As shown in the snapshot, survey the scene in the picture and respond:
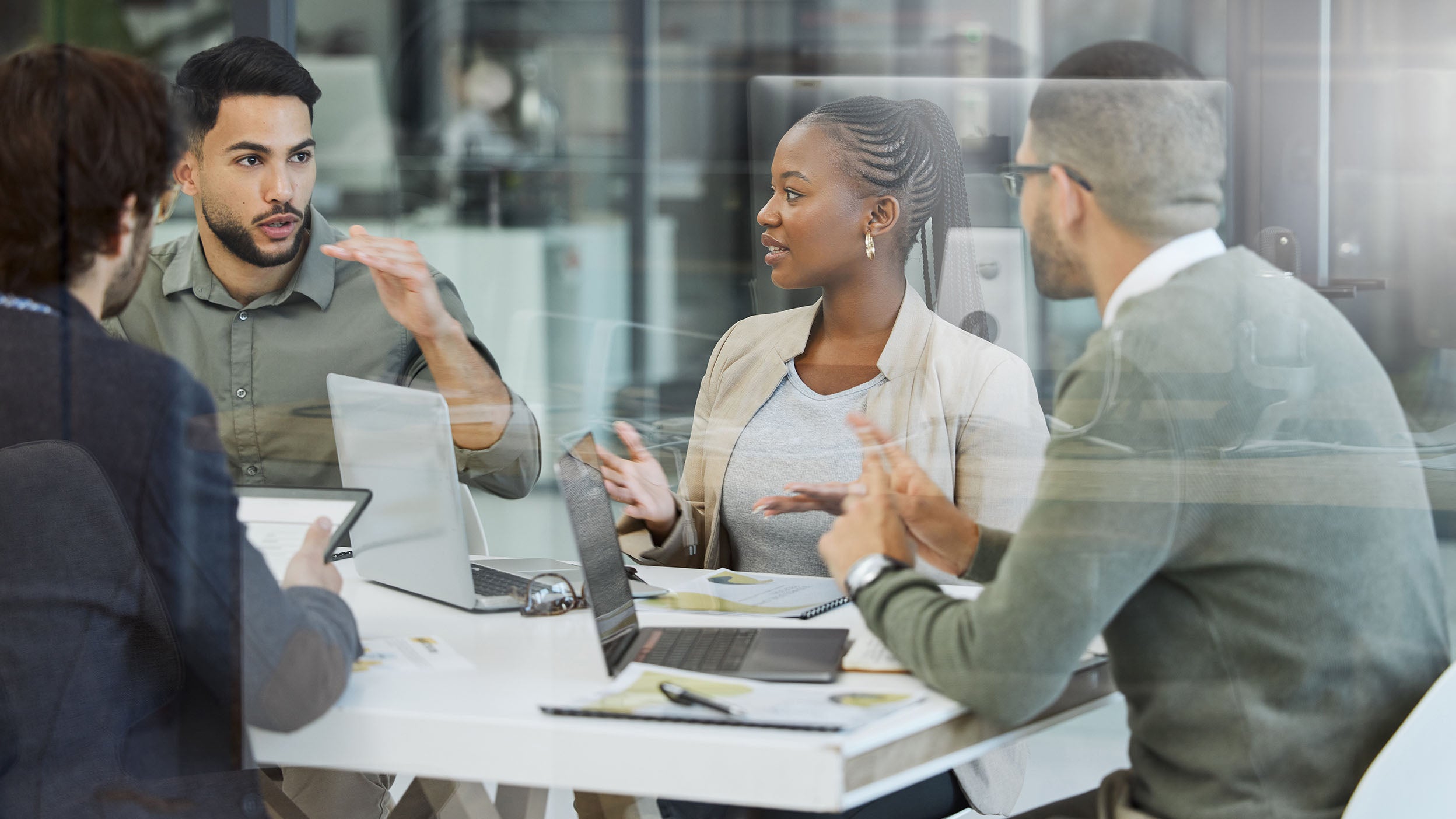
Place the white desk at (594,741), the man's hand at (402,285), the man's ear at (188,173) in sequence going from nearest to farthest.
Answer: the white desk at (594,741)
the man's ear at (188,173)
the man's hand at (402,285)

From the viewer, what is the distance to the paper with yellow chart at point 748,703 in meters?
1.11

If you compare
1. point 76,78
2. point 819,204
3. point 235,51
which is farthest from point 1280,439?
point 235,51

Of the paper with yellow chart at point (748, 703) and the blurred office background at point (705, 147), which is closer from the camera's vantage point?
the paper with yellow chart at point (748, 703)

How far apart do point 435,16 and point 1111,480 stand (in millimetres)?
2159

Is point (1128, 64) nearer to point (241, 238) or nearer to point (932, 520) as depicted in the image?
point (932, 520)

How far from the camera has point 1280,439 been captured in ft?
4.18

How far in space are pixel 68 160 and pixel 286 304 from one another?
637mm

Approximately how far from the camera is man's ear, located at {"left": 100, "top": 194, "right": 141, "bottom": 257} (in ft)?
4.62

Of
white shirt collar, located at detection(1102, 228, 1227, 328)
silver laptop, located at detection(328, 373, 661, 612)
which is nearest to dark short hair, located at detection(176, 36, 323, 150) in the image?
silver laptop, located at detection(328, 373, 661, 612)

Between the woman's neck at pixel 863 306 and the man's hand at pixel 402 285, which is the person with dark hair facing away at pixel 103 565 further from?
the woman's neck at pixel 863 306

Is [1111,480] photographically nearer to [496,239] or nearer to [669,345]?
[669,345]

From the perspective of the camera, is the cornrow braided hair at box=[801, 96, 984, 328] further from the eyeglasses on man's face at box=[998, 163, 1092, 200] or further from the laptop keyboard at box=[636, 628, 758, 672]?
the laptop keyboard at box=[636, 628, 758, 672]

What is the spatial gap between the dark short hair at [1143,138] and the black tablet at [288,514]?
0.96 metres

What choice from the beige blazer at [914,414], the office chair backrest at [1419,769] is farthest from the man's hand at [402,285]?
the office chair backrest at [1419,769]
